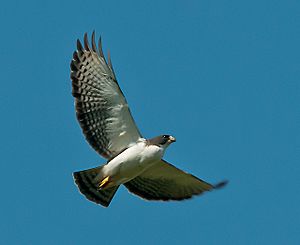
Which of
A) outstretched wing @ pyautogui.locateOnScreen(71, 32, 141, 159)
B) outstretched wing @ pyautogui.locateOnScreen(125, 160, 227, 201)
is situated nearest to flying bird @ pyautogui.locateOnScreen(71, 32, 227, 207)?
outstretched wing @ pyautogui.locateOnScreen(71, 32, 141, 159)

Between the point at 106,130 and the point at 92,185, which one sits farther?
the point at 92,185

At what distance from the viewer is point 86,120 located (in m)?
21.9

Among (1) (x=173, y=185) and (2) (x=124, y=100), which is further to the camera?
(1) (x=173, y=185)

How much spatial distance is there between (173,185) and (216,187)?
1172 millimetres

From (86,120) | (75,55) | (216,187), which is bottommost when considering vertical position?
(216,187)

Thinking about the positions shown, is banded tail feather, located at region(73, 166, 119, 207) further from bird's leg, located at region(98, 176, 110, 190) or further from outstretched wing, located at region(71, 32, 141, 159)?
outstretched wing, located at region(71, 32, 141, 159)

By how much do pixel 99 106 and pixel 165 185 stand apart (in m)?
2.59

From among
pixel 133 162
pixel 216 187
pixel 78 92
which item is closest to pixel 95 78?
pixel 78 92

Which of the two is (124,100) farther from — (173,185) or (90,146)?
(173,185)

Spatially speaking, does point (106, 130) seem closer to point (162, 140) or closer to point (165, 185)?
point (162, 140)

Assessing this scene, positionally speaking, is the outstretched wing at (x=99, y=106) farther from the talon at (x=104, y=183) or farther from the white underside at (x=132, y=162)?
the talon at (x=104, y=183)

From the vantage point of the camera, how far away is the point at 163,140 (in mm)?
21391

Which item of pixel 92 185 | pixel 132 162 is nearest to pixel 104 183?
pixel 92 185

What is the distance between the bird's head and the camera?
70.1ft
